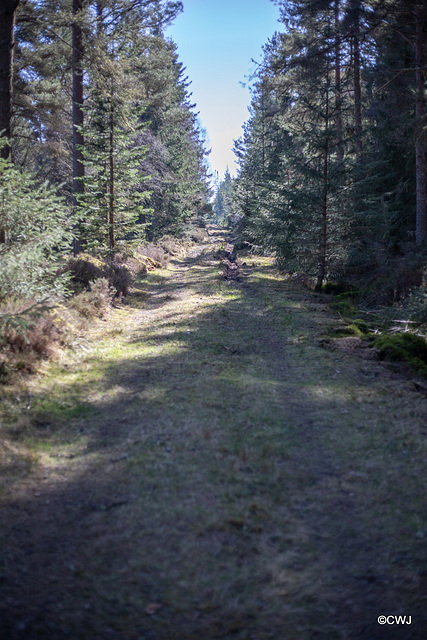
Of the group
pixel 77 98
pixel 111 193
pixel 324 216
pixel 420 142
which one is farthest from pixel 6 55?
pixel 420 142

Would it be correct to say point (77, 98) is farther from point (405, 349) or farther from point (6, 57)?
point (405, 349)

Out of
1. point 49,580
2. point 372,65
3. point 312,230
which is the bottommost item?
point 49,580

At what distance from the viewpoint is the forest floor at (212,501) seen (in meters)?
2.72

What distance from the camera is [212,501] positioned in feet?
12.1

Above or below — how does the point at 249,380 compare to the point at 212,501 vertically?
above

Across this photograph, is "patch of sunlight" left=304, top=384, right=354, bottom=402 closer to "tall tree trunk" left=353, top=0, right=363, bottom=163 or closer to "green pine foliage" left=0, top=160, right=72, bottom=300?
"green pine foliage" left=0, top=160, right=72, bottom=300

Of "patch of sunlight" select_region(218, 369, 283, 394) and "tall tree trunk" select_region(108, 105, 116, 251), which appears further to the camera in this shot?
"tall tree trunk" select_region(108, 105, 116, 251)

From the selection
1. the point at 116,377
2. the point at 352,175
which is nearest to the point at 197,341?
the point at 116,377

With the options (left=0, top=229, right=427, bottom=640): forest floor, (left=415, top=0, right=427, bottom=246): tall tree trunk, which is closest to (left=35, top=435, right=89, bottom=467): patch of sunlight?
(left=0, top=229, right=427, bottom=640): forest floor

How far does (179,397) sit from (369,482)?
9.42 ft

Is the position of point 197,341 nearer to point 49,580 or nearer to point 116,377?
point 116,377

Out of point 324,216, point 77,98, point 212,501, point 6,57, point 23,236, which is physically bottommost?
point 212,501

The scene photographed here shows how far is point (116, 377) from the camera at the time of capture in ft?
22.5

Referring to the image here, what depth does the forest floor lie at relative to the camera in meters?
2.72
